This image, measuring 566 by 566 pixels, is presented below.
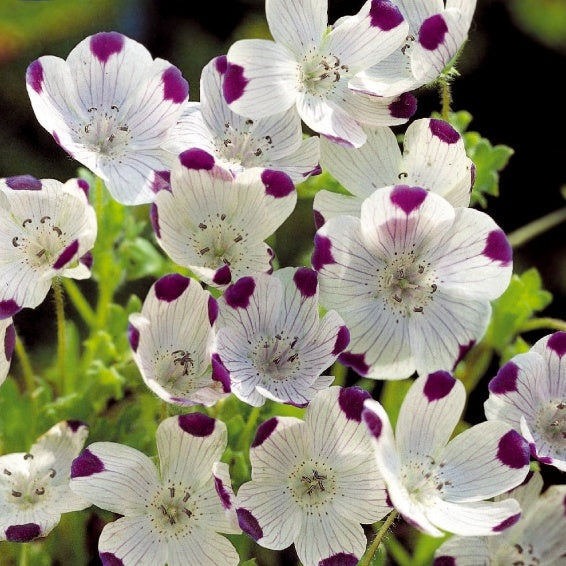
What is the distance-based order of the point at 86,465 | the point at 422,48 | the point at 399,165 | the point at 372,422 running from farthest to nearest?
1. the point at 399,165
2. the point at 422,48
3. the point at 86,465
4. the point at 372,422

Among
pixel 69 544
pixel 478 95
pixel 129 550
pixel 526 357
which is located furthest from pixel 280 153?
pixel 478 95

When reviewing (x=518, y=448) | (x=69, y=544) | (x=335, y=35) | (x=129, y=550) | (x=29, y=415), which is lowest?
(x=69, y=544)

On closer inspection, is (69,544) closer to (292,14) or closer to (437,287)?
(437,287)

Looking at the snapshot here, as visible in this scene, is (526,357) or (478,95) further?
(478,95)

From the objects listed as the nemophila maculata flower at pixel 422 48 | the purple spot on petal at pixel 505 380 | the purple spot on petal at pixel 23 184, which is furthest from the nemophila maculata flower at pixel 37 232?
the purple spot on petal at pixel 505 380

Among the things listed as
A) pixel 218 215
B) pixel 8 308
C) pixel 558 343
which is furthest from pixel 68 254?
pixel 558 343

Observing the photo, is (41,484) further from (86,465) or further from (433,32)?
(433,32)
